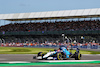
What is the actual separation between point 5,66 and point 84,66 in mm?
4807

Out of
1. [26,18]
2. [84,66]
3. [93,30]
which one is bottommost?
[84,66]

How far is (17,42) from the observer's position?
57.6m

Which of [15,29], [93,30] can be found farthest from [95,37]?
[15,29]

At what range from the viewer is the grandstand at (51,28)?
5284 cm

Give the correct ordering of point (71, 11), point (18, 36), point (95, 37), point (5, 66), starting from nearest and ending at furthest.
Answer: point (5, 66), point (95, 37), point (71, 11), point (18, 36)

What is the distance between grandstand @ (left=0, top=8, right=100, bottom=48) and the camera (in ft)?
173

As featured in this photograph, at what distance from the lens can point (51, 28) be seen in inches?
2338

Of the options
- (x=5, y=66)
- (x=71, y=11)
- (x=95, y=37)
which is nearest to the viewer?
(x=5, y=66)

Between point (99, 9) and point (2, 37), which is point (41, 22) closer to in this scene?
point (2, 37)

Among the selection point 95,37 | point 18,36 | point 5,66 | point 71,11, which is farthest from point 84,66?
point 18,36

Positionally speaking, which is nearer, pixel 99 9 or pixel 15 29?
pixel 99 9

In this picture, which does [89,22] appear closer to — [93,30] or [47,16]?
[93,30]

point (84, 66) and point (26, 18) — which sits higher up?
point (26, 18)

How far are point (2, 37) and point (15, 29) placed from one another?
13.7 ft
